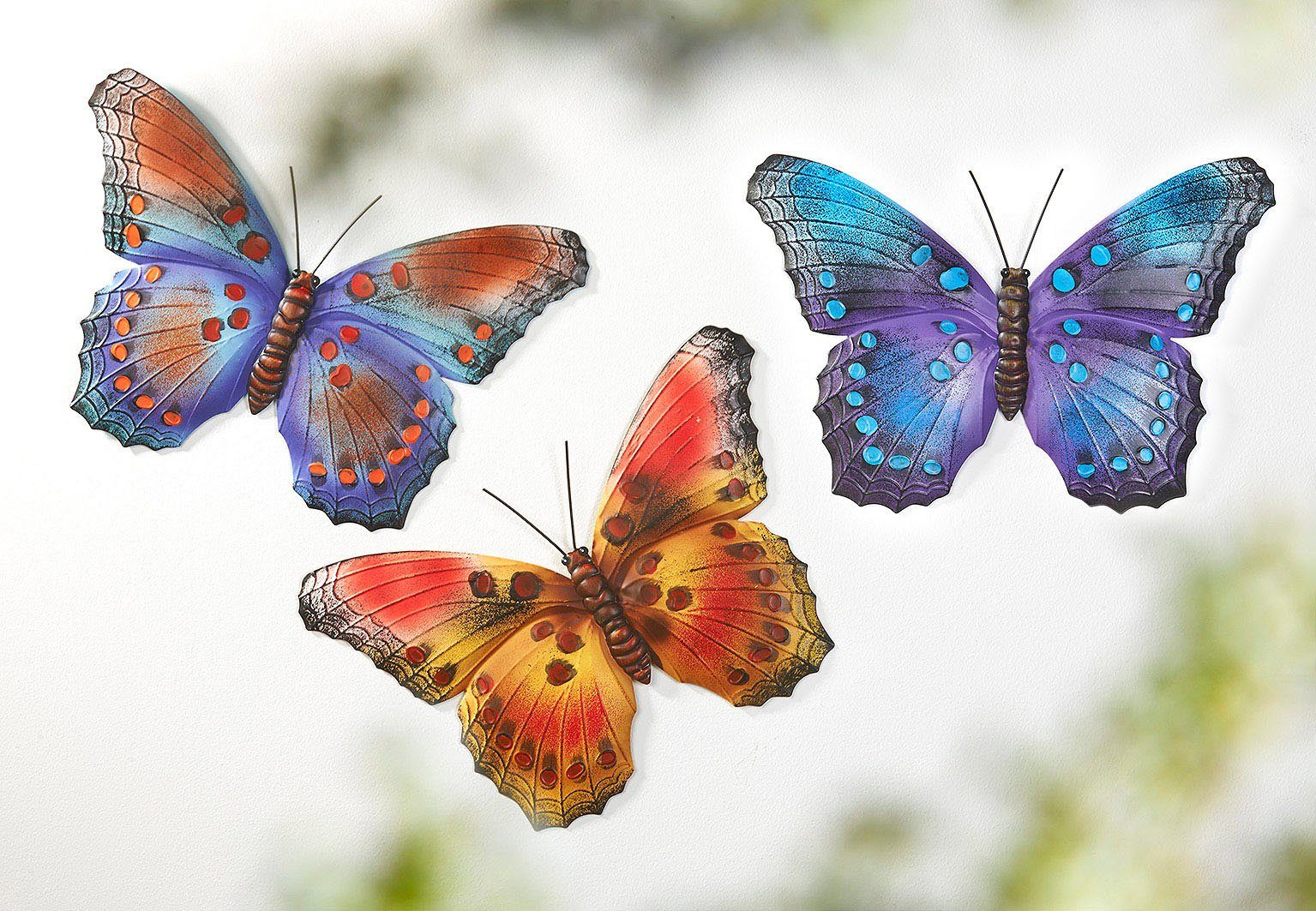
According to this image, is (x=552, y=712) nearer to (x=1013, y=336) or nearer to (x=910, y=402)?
(x=910, y=402)

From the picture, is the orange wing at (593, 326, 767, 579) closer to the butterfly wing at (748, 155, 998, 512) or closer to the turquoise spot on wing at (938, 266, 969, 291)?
the butterfly wing at (748, 155, 998, 512)

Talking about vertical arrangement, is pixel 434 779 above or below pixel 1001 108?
below

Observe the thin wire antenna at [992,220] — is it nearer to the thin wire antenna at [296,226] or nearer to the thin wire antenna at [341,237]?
the thin wire antenna at [341,237]

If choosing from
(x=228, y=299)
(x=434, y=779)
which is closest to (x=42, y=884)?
(x=434, y=779)

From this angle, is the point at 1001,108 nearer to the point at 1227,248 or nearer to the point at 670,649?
the point at 1227,248

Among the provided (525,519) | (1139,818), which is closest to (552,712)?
(525,519)

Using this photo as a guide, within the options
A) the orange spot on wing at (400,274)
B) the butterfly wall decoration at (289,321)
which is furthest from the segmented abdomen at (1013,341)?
the orange spot on wing at (400,274)
